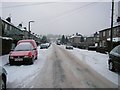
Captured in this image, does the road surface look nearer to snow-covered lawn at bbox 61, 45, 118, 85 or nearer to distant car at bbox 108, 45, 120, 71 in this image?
snow-covered lawn at bbox 61, 45, 118, 85

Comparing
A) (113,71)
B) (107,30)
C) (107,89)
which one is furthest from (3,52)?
(107,30)

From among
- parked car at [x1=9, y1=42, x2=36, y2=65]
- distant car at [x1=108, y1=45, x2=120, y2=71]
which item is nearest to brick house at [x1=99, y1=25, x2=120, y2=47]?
parked car at [x1=9, y1=42, x2=36, y2=65]

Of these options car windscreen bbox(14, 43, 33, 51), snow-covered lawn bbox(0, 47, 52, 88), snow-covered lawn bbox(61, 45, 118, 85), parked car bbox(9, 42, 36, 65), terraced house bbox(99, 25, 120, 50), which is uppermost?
terraced house bbox(99, 25, 120, 50)

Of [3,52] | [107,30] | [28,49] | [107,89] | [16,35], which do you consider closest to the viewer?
[107,89]

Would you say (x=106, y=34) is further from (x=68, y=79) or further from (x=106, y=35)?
(x=68, y=79)

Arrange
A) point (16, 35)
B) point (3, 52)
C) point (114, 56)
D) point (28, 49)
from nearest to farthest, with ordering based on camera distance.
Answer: point (114, 56)
point (28, 49)
point (3, 52)
point (16, 35)

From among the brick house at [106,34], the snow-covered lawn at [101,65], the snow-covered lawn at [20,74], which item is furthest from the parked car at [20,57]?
the brick house at [106,34]

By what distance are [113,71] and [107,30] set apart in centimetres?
4623

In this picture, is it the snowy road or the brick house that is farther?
the brick house

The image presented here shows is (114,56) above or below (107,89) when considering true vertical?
above

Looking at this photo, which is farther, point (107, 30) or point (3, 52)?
point (107, 30)

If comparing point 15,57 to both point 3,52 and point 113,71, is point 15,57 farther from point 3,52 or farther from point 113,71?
point 3,52

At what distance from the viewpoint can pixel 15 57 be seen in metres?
15.0

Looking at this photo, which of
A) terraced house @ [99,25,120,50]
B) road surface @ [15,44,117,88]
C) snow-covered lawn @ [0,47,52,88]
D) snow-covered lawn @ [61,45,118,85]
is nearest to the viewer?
road surface @ [15,44,117,88]
